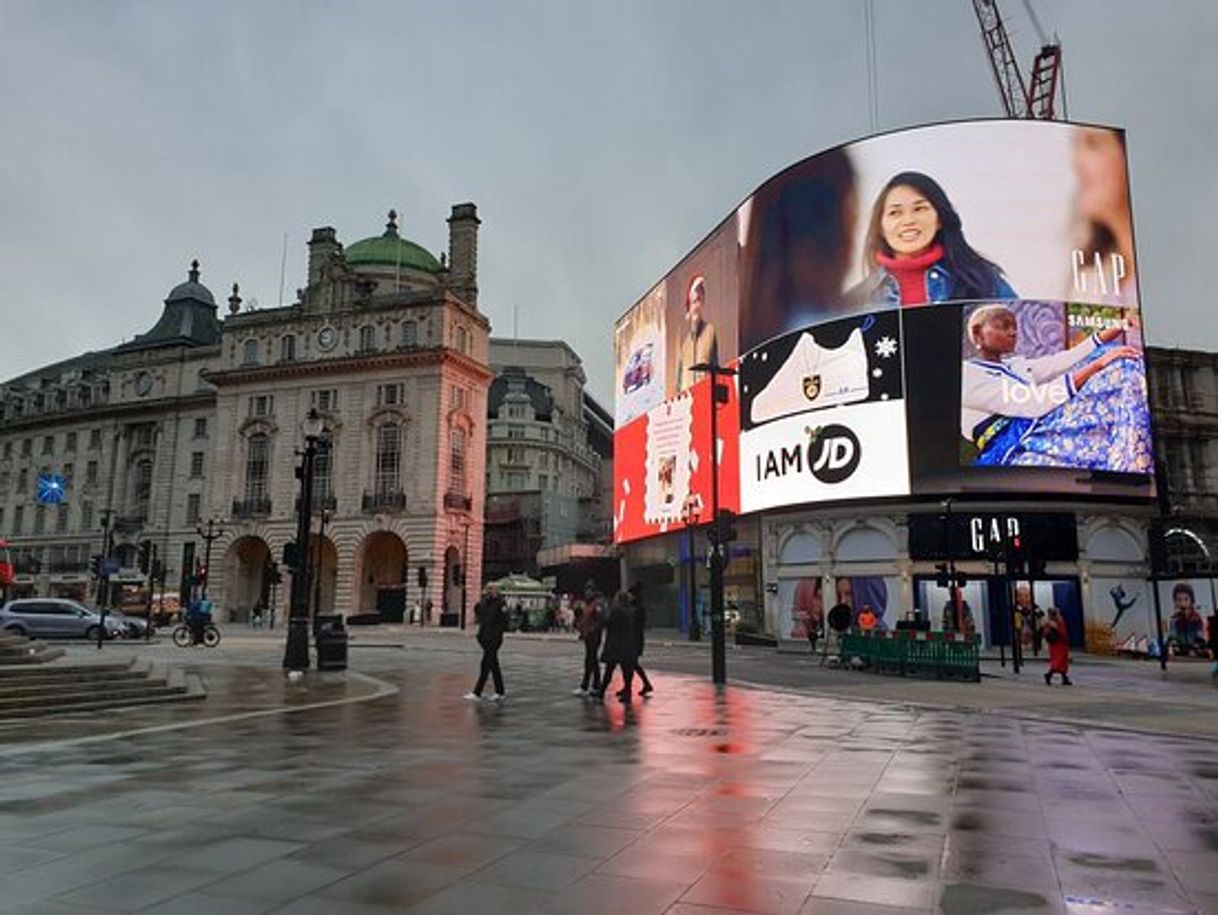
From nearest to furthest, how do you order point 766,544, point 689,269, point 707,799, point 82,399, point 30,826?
1. point 30,826
2. point 707,799
3. point 766,544
4. point 689,269
5. point 82,399

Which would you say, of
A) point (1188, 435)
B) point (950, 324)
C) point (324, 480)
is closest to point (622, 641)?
→ point (950, 324)

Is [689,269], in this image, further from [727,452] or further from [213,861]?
[213,861]

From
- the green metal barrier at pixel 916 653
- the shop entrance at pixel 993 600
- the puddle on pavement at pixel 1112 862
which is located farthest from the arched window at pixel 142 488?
the puddle on pavement at pixel 1112 862

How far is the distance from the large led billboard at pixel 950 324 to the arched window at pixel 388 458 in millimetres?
26058

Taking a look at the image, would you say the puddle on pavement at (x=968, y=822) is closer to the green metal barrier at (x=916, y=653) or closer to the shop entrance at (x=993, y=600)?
the green metal barrier at (x=916, y=653)

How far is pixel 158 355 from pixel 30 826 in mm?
77316

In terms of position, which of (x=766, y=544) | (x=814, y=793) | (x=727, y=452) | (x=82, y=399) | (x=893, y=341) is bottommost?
(x=814, y=793)

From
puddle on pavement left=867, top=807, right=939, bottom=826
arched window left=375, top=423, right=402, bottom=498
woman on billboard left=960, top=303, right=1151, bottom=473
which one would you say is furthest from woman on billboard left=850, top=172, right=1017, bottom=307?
puddle on pavement left=867, top=807, right=939, bottom=826

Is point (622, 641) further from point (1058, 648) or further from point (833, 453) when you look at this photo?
point (833, 453)

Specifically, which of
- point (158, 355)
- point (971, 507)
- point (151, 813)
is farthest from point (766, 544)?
point (158, 355)

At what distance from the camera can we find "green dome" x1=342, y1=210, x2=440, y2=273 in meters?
74.8

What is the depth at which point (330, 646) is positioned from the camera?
21.0 meters

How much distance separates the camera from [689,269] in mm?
56750

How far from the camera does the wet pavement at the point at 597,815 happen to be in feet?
16.0
